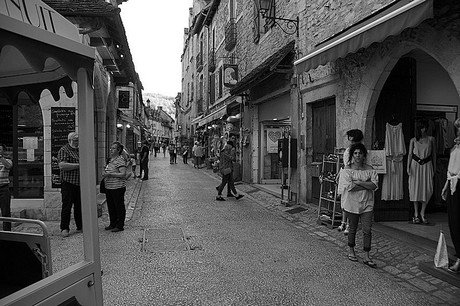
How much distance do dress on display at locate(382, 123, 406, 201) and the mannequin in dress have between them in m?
0.16

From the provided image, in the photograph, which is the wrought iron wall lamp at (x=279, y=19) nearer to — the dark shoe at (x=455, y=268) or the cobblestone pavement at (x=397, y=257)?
the cobblestone pavement at (x=397, y=257)

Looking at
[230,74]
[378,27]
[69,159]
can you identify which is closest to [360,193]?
[378,27]

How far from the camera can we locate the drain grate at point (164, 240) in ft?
18.0

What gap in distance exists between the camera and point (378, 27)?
4.74 meters

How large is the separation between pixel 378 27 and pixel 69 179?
17.4 feet

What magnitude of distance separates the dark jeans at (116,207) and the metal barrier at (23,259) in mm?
3805

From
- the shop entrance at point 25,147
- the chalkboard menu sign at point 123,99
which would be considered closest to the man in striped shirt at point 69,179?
the shop entrance at point 25,147

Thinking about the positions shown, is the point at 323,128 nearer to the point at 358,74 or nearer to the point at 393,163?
the point at 358,74

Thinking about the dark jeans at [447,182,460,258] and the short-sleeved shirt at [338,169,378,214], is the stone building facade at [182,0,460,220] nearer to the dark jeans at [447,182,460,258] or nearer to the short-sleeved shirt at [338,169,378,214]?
the dark jeans at [447,182,460,258]

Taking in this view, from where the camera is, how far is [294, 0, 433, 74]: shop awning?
403cm

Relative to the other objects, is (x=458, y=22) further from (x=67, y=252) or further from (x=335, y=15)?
(x=67, y=252)

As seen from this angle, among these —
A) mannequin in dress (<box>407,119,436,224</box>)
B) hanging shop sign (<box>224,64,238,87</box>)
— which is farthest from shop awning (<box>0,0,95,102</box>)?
hanging shop sign (<box>224,64,238,87</box>)

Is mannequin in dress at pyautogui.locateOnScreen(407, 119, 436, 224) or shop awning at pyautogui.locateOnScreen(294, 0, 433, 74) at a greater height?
shop awning at pyautogui.locateOnScreen(294, 0, 433, 74)

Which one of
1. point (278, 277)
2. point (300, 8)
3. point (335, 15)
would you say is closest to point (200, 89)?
point (300, 8)
